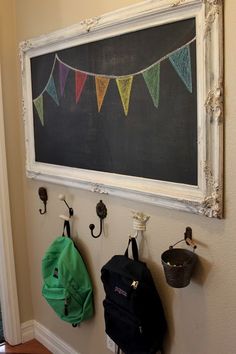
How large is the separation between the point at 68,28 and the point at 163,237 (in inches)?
40.5

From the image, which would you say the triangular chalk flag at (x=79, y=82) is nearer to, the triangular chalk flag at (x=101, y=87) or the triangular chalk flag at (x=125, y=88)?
the triangular chalk flag at (x=101, y=87)

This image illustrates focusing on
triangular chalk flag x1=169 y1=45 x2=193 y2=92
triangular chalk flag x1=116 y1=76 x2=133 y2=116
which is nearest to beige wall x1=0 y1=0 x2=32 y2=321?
triangular chalk flag x1=116 y1=76 x2=133 y2=116

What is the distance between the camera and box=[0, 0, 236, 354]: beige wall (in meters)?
1.30

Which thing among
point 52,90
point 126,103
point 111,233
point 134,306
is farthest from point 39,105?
point 134,306

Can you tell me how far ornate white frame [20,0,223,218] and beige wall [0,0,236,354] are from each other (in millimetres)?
31

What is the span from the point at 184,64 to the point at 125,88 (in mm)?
305

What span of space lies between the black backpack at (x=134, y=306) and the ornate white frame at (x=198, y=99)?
26 centimetres

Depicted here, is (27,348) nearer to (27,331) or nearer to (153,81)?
(27,331)

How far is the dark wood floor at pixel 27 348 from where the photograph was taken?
2385mm

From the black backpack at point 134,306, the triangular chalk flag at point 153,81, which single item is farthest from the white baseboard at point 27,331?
the triangular chalk flag at point 153,81

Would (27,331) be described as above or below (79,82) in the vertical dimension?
below

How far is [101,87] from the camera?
1680 millimetres

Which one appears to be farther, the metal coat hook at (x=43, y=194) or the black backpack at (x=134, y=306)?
the metal coat hook at (x=43, y=194)

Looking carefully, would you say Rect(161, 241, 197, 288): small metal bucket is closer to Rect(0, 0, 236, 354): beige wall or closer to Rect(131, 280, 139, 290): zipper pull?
Rect(0, 0, 236, 354): beige wall
